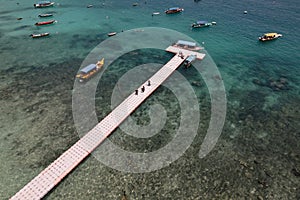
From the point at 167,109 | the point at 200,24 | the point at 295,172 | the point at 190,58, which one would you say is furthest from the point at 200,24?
the point at 295,172

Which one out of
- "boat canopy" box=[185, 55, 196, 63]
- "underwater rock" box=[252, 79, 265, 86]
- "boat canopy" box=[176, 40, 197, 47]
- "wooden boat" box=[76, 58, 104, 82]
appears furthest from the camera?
"boat canopy" box=[176, 40, 197, 47]

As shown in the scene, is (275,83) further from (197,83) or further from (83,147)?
(83,147)

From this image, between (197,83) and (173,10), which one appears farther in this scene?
(173,10)

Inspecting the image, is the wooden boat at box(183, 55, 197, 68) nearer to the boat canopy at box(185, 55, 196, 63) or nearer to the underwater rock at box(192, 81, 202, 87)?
the boat canopy at box(185, 55, 196, 63)

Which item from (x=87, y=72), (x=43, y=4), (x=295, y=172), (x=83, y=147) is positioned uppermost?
(x=43, y=4)

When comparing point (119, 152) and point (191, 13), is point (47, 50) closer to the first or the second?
point (119, 152)

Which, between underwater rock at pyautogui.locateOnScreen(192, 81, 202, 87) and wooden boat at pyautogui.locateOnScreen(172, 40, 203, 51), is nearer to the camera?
underwater rock at pyautogui.locateOnScreen(192, 81, 202, 87)

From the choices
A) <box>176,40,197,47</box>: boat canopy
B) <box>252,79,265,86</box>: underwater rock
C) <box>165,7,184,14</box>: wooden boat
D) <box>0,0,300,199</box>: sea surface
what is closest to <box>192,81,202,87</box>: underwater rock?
<box>0,0,300,199</box>: sea surface
